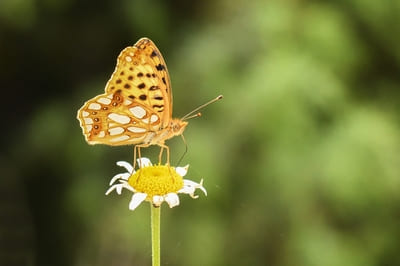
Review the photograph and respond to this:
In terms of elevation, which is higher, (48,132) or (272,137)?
(48,132)

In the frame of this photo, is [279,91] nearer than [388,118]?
Yes

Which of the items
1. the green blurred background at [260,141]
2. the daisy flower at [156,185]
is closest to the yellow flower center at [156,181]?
the daisy flower at [156,185]

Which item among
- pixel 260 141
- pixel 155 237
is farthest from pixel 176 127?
pixel 260 141

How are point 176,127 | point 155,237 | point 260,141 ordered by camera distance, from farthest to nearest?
point 260,141
point 176,127
point 155,237

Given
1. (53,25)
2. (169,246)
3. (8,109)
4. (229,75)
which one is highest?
(53,25)

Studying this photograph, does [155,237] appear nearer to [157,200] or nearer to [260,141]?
[157,200]

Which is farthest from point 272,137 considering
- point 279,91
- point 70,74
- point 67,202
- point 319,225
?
point 70,74

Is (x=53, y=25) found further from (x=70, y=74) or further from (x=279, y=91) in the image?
(x=279, y=91)
